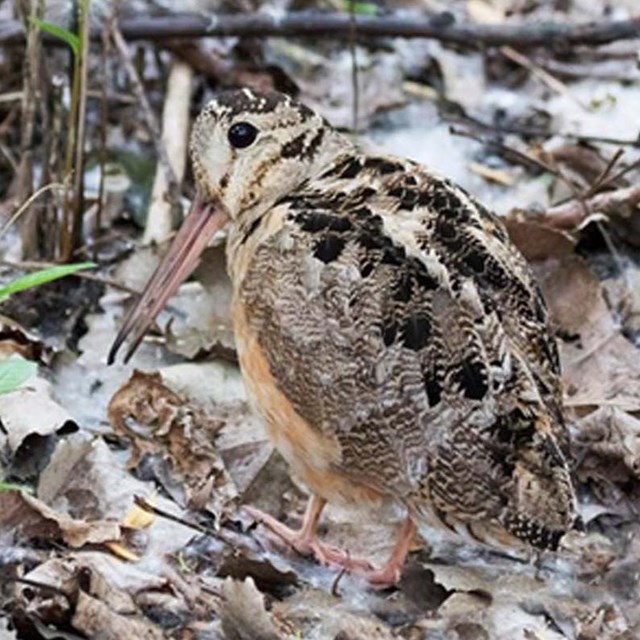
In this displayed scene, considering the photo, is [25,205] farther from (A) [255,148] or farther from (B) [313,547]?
(B) [313,547]

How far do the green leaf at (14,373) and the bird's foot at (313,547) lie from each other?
1.00 metres

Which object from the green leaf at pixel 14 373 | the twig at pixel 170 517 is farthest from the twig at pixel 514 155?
the green leaf at pixel 14 373

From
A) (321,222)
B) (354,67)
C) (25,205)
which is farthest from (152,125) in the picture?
(321,222)

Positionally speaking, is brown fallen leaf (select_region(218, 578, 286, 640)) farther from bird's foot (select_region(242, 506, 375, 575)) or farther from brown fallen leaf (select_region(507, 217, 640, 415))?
brown fallen leaf (select_region(507, 217, 640, 415))

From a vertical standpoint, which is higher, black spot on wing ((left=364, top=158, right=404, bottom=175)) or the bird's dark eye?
the bird's dark eye

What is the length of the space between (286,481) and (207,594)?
789mm

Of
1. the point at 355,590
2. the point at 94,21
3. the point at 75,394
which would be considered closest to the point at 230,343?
the point at 75,394

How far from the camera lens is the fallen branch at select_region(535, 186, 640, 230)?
589 cm

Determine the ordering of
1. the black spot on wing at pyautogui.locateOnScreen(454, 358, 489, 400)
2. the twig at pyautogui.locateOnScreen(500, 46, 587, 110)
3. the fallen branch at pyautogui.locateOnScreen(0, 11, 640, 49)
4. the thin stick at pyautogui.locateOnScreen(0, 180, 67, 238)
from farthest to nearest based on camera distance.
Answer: the twig at pyautogui.locateOnScreen(500, 46, 587, 110)
the fallen branch at pyautogui.locateOnScreen(0, 11, 640, 49)
the thin stick at pyautogui.locateOnScreen(0, 180, 67, 238)
the black spot on wing at pyautogui.locateOnScreen(454, 358, 489, 400)

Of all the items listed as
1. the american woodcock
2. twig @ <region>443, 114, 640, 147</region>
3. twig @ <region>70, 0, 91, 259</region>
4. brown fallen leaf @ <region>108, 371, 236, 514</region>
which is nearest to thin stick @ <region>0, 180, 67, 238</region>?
twig @ <region>70, 0, 91, 259</region>

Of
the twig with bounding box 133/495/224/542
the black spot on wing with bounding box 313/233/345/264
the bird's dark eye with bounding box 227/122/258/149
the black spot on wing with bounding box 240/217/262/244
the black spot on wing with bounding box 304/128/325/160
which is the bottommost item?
the twig with bounding box 133/495/224/542

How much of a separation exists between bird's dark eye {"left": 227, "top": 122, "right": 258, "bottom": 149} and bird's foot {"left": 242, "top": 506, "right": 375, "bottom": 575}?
1026mm

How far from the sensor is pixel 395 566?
4.40 metres

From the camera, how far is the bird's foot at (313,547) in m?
4.48
